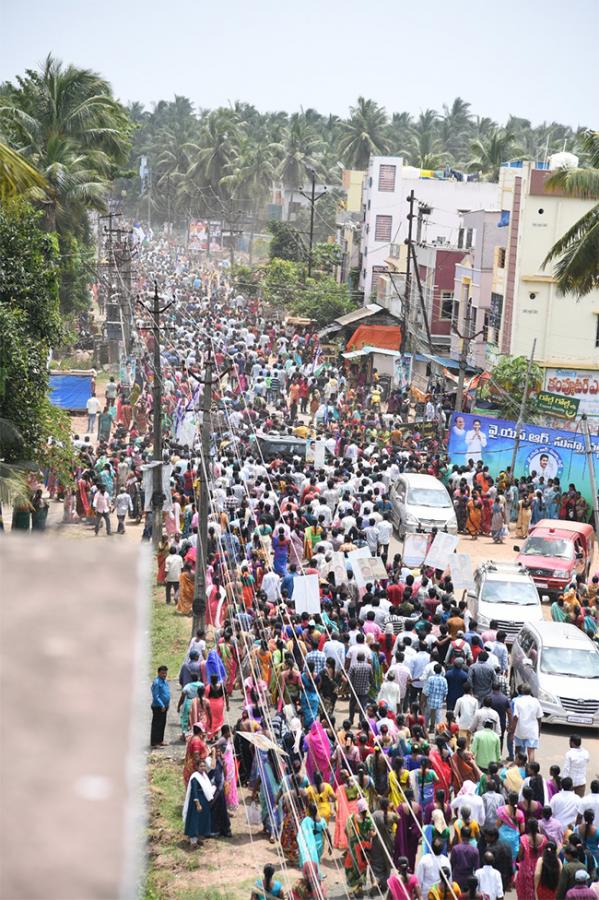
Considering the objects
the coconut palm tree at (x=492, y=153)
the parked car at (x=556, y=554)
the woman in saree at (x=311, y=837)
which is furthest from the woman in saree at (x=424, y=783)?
the coconut palm tree at (x=492, y=153)

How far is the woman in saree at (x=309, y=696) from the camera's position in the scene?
14.4m

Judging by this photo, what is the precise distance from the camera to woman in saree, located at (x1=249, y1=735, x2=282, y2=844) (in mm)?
12532

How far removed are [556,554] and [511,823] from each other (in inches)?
471

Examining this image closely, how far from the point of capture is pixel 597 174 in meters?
25.8

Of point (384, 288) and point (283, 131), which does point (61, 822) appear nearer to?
point (384, 288)

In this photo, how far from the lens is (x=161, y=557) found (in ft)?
72.0

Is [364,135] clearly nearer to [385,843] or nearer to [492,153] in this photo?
[492,153]

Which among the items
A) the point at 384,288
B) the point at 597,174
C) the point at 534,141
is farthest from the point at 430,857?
the point at 534,141

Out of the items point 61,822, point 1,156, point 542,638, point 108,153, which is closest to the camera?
point 61,822

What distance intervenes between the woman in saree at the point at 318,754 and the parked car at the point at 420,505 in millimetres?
11779

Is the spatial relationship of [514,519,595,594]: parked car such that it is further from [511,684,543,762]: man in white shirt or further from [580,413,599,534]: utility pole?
[511,684,543,762]: man in white shirt

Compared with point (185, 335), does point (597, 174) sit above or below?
above

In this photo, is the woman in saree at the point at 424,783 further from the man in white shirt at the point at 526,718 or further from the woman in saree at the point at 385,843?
the man in white shirt at the point at 526,718

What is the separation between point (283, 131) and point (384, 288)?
5454 centimetres
